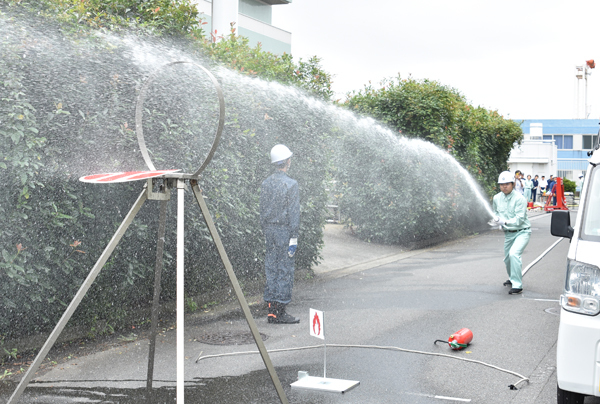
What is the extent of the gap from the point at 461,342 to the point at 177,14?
486 cm

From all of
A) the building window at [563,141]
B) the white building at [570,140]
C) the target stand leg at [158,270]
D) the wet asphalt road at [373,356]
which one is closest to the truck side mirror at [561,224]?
the wet asphalt road at [373,356]

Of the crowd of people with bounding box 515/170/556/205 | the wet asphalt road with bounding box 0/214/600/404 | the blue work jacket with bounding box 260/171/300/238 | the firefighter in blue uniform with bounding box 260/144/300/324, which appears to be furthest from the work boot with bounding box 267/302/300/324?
the crowd of people with bounding box 515/170/556/205

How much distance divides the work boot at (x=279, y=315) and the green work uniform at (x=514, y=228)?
3674mm

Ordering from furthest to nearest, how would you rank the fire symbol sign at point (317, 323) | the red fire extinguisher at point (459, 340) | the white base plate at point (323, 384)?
the red fire extinguisher at point (459, 340) < the fire symbol sign at point (317, 323) < the white base plate at point (323, 384)

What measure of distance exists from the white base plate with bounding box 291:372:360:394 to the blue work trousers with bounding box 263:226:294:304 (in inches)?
85.0

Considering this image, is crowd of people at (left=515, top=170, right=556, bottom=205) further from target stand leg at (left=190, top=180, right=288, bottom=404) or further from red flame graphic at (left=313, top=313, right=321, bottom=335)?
target stand leg at (left=190, top=180, right=288, bottom=404)

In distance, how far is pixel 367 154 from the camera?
558 inches

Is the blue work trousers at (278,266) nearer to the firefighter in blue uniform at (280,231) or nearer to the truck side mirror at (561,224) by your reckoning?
the firefighter in blue uniform at (280,231)

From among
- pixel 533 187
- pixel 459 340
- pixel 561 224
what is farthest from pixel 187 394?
pixel 533 187

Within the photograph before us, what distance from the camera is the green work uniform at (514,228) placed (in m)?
8.77

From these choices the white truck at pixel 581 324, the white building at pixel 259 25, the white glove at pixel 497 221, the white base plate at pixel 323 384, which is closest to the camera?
→ the white truck at pixel 581 324

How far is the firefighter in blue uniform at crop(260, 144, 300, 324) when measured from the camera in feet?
23.0

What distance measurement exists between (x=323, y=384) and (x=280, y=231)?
2.62m

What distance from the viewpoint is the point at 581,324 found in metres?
3.67
